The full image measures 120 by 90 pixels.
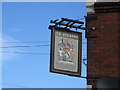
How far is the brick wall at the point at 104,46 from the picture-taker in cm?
1229

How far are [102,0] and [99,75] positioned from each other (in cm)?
349

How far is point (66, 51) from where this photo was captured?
450 inches

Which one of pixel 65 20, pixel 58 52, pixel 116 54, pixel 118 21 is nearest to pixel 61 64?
pixel 58 52

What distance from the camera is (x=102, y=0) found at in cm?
1329

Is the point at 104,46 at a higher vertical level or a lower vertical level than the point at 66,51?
higher

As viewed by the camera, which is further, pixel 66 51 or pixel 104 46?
pixel 104 46

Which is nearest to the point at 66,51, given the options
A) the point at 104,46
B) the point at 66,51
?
A: the point at 66,51

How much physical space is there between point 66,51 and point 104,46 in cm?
201

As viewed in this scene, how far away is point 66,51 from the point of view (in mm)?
11430

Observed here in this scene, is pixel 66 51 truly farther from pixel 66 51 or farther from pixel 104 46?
pixel 104 46

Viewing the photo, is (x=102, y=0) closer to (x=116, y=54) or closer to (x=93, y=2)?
(x=93, y=2)

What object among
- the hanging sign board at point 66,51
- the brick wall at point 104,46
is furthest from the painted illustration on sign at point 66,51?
the brick wall at point 104,46

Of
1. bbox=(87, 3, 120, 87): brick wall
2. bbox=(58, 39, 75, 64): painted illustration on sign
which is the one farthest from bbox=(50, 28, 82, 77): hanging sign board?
bbox=(87, 3, 120, 87): brick wall

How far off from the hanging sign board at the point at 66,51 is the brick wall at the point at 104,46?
113 cm
